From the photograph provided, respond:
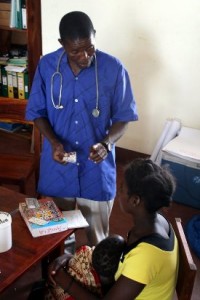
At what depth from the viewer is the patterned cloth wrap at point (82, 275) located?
3.90 feet

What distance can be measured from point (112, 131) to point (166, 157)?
1.18 metres

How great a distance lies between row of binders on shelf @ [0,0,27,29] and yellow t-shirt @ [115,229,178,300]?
260 cm

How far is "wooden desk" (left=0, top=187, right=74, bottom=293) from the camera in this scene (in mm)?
1033

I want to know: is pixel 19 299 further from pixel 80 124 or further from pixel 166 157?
pixel 166 157

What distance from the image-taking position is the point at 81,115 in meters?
→ 1.48

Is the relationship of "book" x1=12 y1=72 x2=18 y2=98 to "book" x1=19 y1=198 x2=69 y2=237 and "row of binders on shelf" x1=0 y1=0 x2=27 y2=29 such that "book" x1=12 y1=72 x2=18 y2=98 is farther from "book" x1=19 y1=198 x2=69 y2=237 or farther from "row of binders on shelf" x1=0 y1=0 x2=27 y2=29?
"book" x1=19 y1=198 x2=69 y2=237

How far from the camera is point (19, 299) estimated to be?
1.78m

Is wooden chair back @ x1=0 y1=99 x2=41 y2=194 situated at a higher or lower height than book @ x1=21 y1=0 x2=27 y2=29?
lower

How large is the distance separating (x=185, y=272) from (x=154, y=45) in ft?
6.88

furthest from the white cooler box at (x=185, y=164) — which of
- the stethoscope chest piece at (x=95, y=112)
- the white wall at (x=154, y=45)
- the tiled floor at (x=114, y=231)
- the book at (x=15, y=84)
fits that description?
the book at (x=15, y=84)

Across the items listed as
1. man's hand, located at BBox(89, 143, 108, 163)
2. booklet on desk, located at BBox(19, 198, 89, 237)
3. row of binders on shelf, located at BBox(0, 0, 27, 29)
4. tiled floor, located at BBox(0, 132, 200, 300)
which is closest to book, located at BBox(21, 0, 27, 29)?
row of binders on shelf, located at BBox(0, 0, 27, 29)

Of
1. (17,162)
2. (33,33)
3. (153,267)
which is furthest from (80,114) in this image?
(33,33)

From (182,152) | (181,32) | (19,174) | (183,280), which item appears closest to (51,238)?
(183,280)

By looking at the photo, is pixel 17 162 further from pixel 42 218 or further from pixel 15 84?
pixel 15 84
